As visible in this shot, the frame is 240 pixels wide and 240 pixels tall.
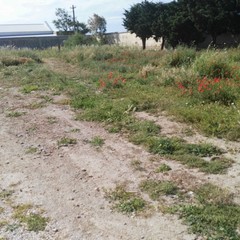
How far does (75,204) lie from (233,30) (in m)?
23.2

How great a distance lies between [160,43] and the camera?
31.8m

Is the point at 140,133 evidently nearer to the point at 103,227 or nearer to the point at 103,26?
the point at 103,227

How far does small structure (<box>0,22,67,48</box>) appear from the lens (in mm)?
40594

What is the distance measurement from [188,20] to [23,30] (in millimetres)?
39138

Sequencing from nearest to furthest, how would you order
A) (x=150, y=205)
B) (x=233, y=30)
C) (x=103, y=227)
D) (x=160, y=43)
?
1. (x=103, y=227)
2. (x=150, y=205)
3. (x=233, y=30)
4. (x=160, y=43)

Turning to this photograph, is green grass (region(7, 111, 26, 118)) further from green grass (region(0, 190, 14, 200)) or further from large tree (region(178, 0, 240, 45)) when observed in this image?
large tree (region(178, 0, 240, 45))

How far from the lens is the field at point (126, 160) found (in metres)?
3.04

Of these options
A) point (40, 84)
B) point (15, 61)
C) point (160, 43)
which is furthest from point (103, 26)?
point (40, 84)

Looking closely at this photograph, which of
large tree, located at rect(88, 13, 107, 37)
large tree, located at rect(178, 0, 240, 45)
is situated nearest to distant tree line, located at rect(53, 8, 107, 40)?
large tree, located at rect(88, 13, 107, 37)

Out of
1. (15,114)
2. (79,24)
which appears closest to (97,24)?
(79,24)

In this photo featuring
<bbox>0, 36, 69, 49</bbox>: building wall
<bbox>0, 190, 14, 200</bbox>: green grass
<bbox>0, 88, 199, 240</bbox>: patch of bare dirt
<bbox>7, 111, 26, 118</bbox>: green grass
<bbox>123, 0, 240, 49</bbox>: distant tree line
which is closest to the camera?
<bbox>0, 88, 199, 240</bbox>: patch of bare dirt

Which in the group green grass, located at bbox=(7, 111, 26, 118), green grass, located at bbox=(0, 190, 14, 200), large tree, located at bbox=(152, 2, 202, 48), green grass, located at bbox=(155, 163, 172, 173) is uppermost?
large tree, located at bbox=(152, 2, 202, 48)

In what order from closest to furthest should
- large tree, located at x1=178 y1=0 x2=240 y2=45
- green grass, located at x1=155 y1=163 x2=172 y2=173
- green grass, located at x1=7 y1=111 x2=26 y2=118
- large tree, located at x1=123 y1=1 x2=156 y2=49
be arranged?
green grass, located at x1=155 y1=163 x2=172 y2=173
green grass, located at x1=7 y1=111 x2=26 y2=118
large tree, located at x1=178 y1=0 x2=240 y2=45
large tree, located at x1=123 y1=1 x2=156 y2=49

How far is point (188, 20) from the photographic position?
24953 millimetres
